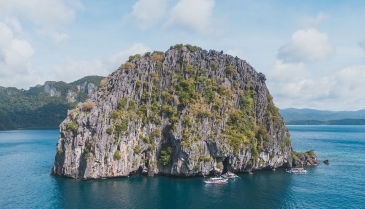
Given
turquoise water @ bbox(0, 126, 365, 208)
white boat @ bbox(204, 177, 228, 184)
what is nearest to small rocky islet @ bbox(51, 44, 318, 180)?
white boat @ bbox(204, 177, 228, 184)

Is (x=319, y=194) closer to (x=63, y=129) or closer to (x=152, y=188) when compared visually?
(x=152, y=188)

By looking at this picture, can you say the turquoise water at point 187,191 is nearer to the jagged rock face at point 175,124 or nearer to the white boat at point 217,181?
the white boat at point 217,181

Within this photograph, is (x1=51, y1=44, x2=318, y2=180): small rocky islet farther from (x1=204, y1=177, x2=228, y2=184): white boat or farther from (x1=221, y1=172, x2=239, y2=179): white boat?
(x1=204, y1=177, x2=228, y2=184): white boat

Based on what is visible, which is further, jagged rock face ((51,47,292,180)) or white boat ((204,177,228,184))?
jagged rock face ((51,47,292,180))

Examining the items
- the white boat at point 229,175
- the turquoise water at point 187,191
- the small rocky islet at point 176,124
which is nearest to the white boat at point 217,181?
the turquoise water at point 187,191

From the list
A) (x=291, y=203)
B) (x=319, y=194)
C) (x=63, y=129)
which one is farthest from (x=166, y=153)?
(x=319, y=194)

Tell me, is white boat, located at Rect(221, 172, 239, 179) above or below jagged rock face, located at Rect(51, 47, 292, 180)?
below
